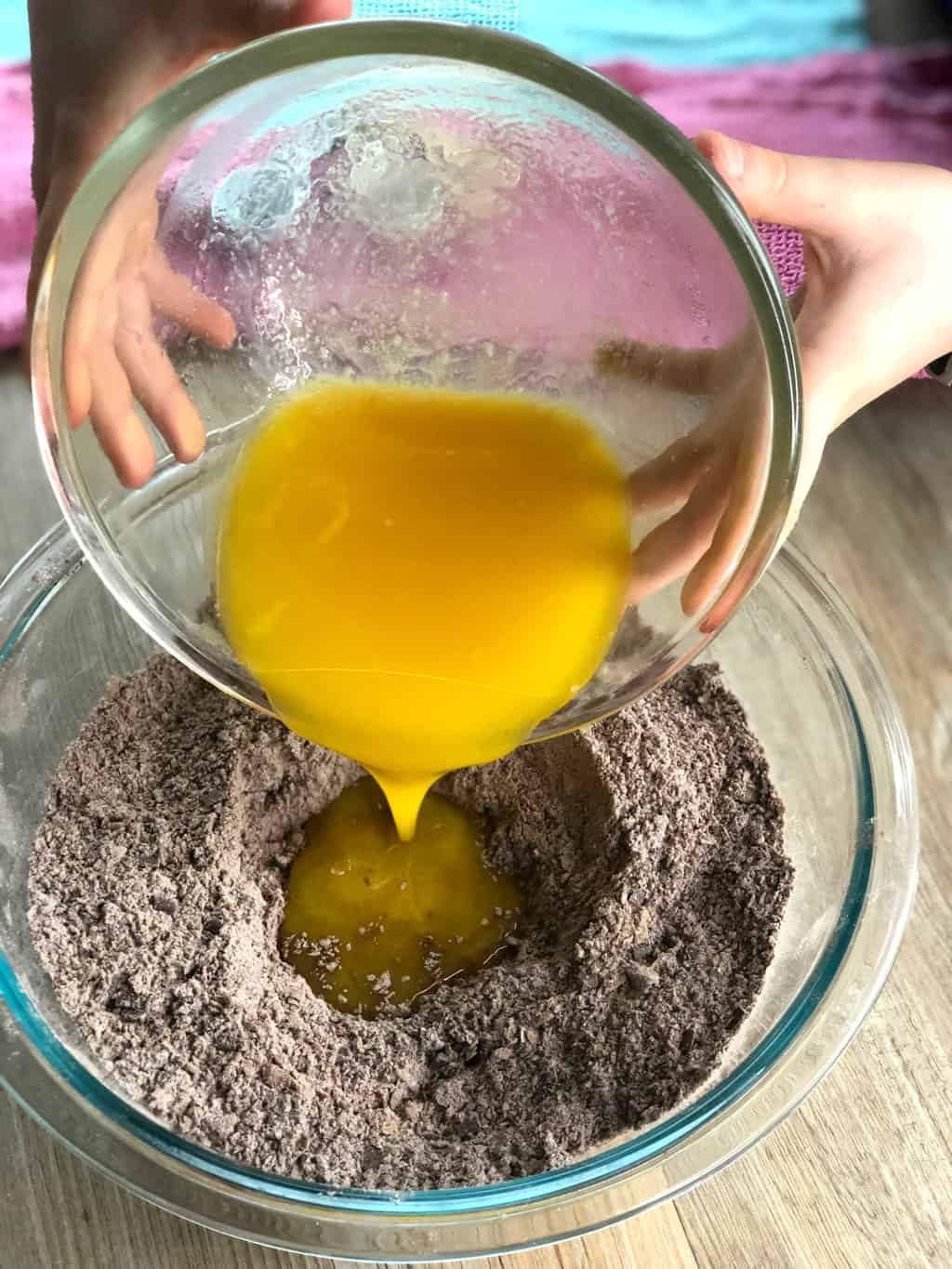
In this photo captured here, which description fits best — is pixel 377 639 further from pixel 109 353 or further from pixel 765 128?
pixel 765 128

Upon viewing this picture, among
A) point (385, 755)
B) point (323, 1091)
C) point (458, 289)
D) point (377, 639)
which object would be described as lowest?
point (323, 1091)

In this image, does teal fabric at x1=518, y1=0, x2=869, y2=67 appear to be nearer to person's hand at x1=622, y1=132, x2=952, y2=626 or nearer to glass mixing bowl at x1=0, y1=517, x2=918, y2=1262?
person's hand at x1=622, y1=132, x2=952, y2=626

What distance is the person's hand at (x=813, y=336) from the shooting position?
2.49 feet

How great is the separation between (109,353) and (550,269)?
301 millimetres

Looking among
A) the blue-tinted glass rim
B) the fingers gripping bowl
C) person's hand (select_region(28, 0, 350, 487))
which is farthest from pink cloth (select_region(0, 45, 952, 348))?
the blue-tinted glass rim

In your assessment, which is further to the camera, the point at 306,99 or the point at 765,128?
the point at 765,128

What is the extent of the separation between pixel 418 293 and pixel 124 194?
0.68 feet

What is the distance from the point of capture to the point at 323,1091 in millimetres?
887

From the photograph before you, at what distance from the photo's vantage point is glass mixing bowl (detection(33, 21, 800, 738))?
700mm

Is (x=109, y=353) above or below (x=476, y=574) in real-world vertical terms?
above

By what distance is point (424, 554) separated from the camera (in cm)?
80

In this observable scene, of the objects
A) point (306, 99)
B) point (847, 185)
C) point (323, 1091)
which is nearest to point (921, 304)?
point (847, 185)

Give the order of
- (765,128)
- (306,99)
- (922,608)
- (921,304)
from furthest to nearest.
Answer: (765,128), (922,608), (921,304), (306,99)

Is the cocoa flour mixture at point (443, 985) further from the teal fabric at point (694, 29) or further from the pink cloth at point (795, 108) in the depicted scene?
the teal fabric at point (694, 29)
